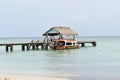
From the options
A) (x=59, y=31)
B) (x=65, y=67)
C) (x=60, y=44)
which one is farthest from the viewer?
(x=60, y=44)

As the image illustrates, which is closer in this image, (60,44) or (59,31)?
(59,31)

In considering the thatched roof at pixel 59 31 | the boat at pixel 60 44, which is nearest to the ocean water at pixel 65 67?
the boat at pixel 60 44

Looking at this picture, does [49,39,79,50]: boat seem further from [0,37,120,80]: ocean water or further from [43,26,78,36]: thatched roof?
[0,37,120,80]: ocean water

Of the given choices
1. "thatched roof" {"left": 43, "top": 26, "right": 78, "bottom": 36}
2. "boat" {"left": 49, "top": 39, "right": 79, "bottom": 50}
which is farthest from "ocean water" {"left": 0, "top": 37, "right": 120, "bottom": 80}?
"thatched roof" {"left": 43, "top": 26, "right": 78, "bottom": 36}

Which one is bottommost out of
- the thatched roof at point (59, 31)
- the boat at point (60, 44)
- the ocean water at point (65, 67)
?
the ocean water at point (65, 67)

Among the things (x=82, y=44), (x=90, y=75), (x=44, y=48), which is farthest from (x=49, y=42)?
(x=90, y=75)

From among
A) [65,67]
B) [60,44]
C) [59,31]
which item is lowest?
[65,67]

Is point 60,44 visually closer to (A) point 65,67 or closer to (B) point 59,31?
(B) point 59,31

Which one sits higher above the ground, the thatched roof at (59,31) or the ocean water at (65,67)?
the thatched roof at (59,31)

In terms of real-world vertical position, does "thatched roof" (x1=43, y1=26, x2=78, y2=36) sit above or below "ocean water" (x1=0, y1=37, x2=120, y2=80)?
above

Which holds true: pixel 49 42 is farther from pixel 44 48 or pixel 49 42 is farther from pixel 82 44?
pixel 82 44

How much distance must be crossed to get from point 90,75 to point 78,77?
1.37 meters

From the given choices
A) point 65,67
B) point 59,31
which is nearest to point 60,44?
point 59,31

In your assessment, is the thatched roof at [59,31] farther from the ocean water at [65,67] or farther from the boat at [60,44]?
the ocean water at [65,67]
